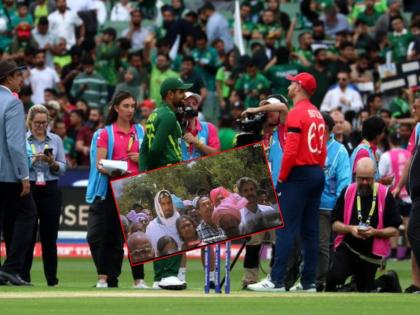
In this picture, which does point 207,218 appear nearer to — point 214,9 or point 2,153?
point 2,153

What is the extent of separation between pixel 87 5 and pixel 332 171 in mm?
17817

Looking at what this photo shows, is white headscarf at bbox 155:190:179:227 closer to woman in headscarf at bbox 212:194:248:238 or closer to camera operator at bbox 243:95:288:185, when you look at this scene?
woman in headscarf at bbox 212:194:248:238

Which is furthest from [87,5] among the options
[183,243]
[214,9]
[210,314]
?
[210,314]

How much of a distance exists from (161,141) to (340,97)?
14211mm

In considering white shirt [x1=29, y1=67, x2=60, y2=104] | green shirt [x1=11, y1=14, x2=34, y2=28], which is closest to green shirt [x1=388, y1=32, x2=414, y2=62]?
white shirt [x1=29, y1=67, x2=60, y2=104]

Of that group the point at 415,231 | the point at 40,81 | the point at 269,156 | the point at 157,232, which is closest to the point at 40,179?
the point at 269,156

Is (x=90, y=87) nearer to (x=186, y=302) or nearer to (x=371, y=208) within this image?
(x=371, y=208)

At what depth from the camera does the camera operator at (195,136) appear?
720 inches

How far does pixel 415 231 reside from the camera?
16688 mm

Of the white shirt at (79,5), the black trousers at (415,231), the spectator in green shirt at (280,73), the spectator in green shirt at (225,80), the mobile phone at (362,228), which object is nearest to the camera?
the black trousers at (415,231)

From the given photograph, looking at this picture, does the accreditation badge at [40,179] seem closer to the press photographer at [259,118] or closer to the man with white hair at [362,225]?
the press photographer at [259,118]

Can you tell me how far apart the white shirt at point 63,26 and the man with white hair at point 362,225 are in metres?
17.5

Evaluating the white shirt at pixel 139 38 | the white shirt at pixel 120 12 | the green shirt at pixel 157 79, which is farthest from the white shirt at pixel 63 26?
the green shirt at pixel 157 79

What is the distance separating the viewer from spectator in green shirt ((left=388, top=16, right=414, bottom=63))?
106 feet
